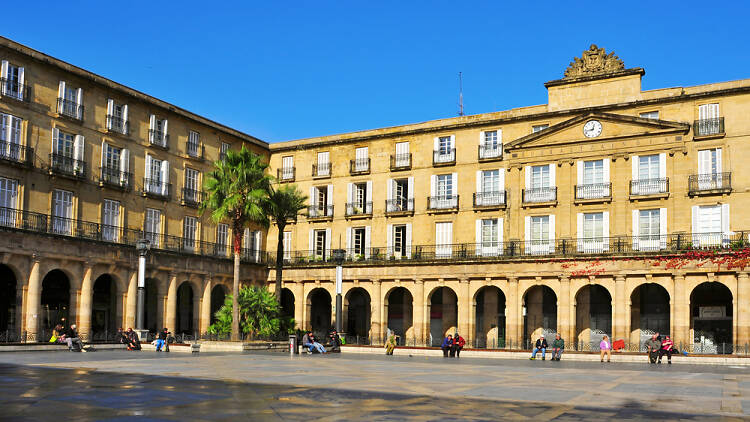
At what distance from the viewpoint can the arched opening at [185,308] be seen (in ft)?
183

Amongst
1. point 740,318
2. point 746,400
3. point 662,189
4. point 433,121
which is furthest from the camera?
point 433,121

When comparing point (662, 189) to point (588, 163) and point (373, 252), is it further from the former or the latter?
point (373, 252)

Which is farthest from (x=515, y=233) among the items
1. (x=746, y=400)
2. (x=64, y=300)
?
(x=746, y=400)

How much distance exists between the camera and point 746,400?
17812 millimetres

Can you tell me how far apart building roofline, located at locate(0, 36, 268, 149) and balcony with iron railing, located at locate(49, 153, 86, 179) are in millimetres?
4792

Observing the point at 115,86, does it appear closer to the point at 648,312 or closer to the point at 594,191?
the point at 594,191

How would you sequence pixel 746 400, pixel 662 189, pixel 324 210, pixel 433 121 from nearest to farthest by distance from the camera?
pixel 746 400 → pixel 662 189 → pixel 433 121 → pixel 324 210

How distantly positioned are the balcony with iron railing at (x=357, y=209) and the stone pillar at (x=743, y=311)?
24.1 m

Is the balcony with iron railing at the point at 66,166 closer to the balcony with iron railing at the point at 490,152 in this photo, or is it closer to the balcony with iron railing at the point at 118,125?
the balcony with iron railing at the point at 118,125

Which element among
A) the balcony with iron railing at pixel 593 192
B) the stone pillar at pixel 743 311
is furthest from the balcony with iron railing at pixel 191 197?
the stone pillar at pixel 743 311

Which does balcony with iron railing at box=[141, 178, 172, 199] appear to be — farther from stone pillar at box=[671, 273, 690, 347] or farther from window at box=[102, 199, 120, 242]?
stone pillar at box=[671, 273, 690, 347]

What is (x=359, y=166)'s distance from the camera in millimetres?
56312

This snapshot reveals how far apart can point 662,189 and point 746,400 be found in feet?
97.3

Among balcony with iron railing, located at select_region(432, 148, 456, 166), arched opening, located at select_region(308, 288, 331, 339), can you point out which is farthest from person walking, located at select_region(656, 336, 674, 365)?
arched opening, located at select_region(308, 288, 331, 339)
